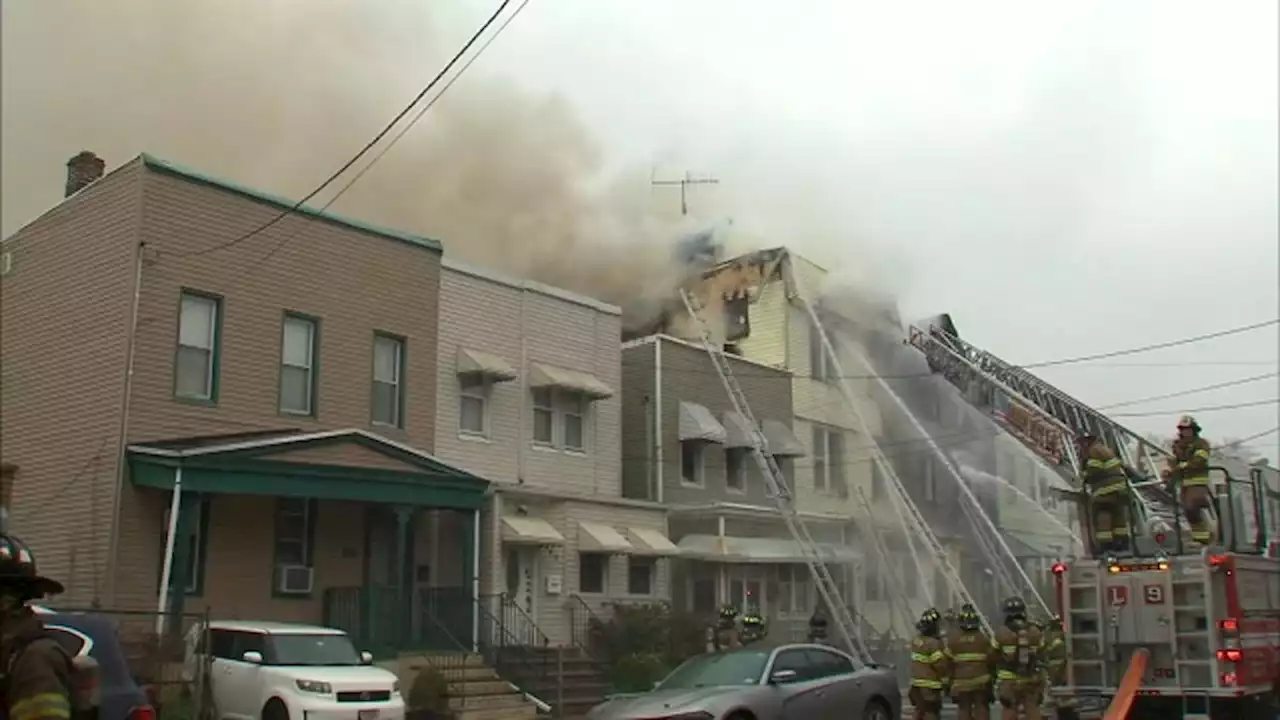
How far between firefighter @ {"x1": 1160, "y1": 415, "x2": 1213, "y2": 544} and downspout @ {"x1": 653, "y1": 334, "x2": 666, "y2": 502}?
39.7 ft

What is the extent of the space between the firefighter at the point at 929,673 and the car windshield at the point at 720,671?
172 centimetres

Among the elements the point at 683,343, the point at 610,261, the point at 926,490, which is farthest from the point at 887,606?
the point at 610,261

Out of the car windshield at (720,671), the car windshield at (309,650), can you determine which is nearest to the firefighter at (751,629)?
the car windshield at (720,671)

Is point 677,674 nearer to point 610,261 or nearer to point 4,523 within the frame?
point 4,523

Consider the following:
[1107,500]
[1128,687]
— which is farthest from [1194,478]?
[1128,687]

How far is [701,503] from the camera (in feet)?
83.5

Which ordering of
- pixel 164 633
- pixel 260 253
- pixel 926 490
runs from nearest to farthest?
pixel 164 633, pixel 260 253, pixel 926 490

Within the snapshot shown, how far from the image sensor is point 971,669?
13062 millimetres

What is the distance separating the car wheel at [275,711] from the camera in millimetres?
13234

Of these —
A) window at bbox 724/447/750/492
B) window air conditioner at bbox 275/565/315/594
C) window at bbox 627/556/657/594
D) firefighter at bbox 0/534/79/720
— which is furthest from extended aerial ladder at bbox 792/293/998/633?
firefighter at bbox 0/534/79/720

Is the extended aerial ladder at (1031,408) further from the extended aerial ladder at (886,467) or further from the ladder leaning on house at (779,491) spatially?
the ladder leaning on house at (779,491)

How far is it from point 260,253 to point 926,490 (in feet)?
62.7

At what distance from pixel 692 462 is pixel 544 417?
14.5 ft

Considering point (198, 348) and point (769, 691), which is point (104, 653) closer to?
point (769, 691)
